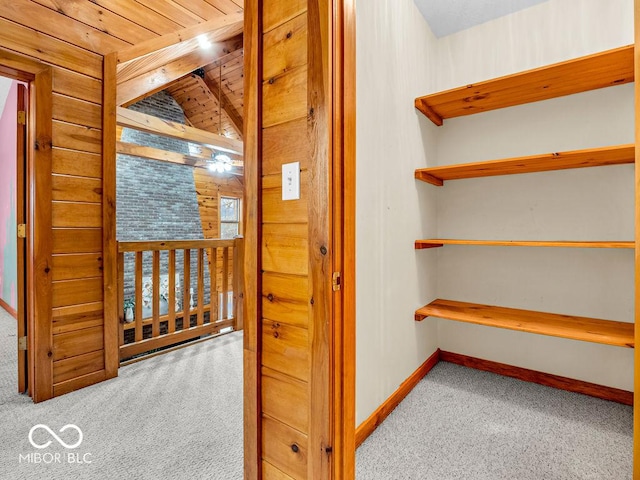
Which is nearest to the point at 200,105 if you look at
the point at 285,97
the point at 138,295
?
the point at 138,295

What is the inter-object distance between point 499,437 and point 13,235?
17.9ft

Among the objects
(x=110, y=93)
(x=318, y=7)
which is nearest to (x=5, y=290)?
(x=110, y=93)

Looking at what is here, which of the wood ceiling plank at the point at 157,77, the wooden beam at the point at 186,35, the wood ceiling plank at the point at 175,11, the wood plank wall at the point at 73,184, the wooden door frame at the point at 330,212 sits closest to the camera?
the wooden door frame at the point at 330,212

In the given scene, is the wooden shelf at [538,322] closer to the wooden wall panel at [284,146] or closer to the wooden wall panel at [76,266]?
the wooden wall panel at [284,146]

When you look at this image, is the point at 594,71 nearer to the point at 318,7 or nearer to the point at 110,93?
the point at 318,7

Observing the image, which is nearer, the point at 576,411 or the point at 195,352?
the point at 576,411

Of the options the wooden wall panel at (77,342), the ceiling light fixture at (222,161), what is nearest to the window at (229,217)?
the ceiling light fixture at (222,161)

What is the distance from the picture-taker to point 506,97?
6.61 feet

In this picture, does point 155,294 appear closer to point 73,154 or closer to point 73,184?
point 73,184

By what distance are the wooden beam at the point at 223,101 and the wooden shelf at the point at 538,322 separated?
18.9ft

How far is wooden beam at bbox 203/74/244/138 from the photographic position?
6.27 meters

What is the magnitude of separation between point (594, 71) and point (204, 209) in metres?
7.21

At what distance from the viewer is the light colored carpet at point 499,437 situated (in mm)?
1331
